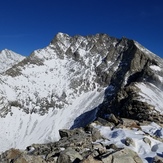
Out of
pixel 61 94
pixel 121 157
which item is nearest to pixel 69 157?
pixel 121 157

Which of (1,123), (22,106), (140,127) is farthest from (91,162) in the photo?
(22,106)

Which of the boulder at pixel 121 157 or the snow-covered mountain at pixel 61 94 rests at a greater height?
the snow-covered mountain at pixel 61 94

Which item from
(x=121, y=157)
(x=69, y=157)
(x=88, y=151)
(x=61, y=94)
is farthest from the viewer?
(x=61, y=94)

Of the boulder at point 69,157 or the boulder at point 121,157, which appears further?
the boulder at point 69,157

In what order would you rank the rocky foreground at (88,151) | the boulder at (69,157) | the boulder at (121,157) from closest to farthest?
1. the boulder at (121,157)
2. the rocky foreground at (88,151)
3. the boulder at (69,157)

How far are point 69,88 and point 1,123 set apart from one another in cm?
4870

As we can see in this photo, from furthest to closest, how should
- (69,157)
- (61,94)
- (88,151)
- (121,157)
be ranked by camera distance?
1. (61,94)
2. (88,151)
3. (69,157)
4. (121,157)

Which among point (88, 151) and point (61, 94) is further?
point (61, 94)

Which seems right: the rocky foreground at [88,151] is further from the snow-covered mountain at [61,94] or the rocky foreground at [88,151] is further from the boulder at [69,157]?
the snow-covered mountain at [61,94]

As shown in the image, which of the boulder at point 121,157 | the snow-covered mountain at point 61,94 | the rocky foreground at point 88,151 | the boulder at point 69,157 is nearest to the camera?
the boulder at point 121,157

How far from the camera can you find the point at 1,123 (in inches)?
6014

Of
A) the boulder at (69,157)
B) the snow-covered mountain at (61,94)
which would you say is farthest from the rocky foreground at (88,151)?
the snow-covered mountain at (61,94)

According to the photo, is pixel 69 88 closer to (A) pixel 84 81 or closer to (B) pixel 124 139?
(A) pixel 84 81

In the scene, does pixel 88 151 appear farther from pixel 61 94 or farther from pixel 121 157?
pixel 61 94
